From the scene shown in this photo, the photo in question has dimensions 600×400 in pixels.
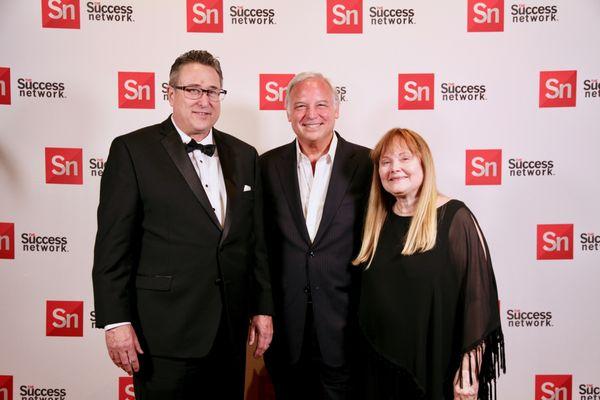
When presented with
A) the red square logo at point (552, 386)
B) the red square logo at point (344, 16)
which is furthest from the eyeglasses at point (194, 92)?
the red square logo at point (552, 386)

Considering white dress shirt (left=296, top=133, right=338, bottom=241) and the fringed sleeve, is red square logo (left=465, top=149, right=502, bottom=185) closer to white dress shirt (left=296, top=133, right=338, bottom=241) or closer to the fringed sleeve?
white dress shirt (left=296, top=133, right=338, bottom=241)

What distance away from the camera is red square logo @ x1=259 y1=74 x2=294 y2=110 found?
118 inches

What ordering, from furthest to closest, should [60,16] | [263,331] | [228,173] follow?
[60,16]
[263,331]
[228,173]

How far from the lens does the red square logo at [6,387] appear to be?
10.0ft

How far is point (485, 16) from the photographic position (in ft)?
9.86

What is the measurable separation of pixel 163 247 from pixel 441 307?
1.14 m

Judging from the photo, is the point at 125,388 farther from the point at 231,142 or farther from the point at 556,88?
the point at 556,88

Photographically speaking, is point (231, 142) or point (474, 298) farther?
point (231, 142)

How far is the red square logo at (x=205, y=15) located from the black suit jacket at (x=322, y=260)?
1.22 metres

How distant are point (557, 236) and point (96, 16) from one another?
3177 millimetres

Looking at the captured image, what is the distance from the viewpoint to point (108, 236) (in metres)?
1.88

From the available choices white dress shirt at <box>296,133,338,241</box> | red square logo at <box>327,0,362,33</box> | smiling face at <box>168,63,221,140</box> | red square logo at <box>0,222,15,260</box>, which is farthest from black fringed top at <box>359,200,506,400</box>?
red square logo at <box>0,222,15,260</box>

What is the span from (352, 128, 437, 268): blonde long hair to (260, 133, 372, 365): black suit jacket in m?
0.13

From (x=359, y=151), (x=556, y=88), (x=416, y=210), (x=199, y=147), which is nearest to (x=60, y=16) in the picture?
(x=199, y=147)
